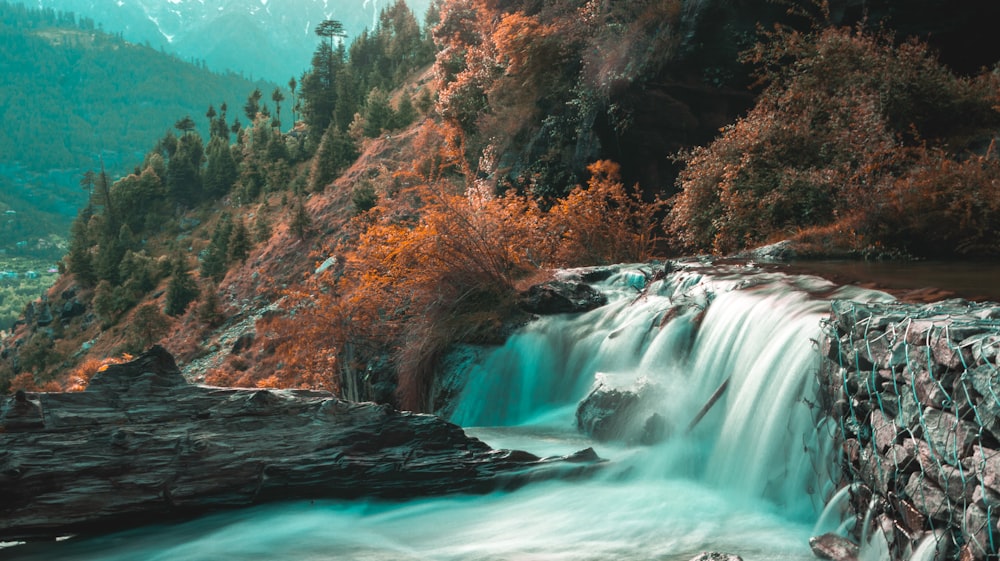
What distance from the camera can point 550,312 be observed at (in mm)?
12203

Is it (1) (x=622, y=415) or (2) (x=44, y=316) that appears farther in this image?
(2) (x=44, y=316)

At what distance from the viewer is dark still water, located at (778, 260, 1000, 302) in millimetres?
8469

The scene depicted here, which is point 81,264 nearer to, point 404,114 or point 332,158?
point 332,158

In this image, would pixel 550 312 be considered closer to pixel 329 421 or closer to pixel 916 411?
pixel 329 421

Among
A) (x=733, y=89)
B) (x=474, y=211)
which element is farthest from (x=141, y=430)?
(x=733, y=89)

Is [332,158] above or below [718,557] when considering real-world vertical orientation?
above

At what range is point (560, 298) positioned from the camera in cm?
1229

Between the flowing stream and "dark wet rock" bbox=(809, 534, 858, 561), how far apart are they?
133 millimetres

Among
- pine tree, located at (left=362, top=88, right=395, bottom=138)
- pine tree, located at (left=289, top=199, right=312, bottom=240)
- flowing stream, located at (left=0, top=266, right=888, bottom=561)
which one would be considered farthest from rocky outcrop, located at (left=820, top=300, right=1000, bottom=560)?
pine tree, located at (left=362, top=88, right=395, bottom=138)

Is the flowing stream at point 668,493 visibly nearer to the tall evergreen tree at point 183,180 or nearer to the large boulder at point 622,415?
the large boulder at point 622,415

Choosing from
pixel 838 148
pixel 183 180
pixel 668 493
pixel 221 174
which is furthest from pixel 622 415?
pixel 183 180

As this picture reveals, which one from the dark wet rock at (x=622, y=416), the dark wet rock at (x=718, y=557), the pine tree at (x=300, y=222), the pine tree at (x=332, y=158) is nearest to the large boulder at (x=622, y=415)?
the dark wet rock at (x=622, y=416)

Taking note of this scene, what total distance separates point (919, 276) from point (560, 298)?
15.6 feet

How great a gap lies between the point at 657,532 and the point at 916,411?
2438 mm
